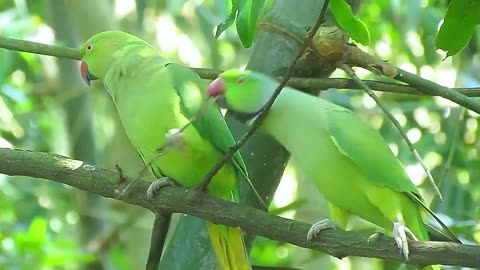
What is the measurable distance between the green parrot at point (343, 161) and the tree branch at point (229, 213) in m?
0.12

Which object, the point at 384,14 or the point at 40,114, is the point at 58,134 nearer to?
the point at 40,114

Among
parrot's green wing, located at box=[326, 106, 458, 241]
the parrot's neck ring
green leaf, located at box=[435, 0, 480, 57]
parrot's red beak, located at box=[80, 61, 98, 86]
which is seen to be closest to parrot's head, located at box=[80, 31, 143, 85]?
parrot's red beak, located at box=[80, 61, 98, 86]

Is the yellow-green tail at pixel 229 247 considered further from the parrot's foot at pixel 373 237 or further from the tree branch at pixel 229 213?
the parrot's foot at pixel 373 237

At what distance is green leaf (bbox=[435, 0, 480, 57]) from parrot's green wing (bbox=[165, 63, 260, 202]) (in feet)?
0.81

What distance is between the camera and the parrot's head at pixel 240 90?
811 mm

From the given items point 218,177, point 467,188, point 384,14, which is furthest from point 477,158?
point 218,177

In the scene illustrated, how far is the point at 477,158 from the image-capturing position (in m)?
1.59

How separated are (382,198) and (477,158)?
768 mm

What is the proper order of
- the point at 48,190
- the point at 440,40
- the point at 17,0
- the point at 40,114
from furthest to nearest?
the point at 48,190 < the point at 40,114 < the point at 17,0 < the point at 440,40

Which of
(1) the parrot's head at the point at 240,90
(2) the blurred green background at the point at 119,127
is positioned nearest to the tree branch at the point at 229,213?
(1) the parrot's head at the point at 240,90

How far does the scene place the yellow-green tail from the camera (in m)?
0.90

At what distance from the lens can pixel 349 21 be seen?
774 mm

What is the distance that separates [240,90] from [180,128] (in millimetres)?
84

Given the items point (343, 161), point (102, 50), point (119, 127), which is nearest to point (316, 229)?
point (343, 161)
